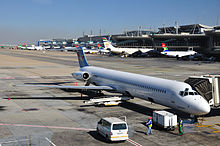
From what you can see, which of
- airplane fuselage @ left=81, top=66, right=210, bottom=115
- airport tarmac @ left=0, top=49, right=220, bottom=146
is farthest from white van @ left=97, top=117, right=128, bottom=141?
airplane fuselage @ left=81, top=66, right=210, bottom=115

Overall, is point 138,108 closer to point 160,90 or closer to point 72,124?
point 160,90

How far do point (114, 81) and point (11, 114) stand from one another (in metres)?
12.2

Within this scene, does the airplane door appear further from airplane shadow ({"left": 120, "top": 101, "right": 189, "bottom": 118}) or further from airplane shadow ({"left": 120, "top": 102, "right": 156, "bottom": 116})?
airplane shadow ({"left": 120, "top": 102, "right": 156, "bottom": 116})

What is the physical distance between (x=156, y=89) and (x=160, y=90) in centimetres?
59

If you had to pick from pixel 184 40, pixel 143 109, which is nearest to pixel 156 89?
pixel 143 109

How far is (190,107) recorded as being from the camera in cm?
2253

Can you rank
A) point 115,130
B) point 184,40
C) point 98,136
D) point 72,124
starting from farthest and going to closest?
point 184,40
point 72,124
point 98,136
point 115,130

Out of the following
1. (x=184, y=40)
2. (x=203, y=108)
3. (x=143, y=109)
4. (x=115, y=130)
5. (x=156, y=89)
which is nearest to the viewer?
(x=115, y=130)

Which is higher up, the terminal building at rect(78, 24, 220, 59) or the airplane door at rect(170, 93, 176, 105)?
the terminal building at rect(78, 24, 220, 59)

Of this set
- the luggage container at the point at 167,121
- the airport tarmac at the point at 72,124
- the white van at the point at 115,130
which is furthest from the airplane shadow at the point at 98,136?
the luggage container at the point at 167,121

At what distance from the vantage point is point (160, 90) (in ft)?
83.9

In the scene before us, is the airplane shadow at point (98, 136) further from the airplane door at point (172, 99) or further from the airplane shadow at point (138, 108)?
the airplane shadow at point (138, 108)

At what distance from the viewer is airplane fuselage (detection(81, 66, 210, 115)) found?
22.6m

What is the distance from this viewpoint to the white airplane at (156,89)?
22.6 meters
